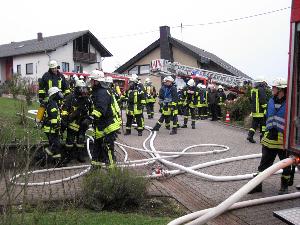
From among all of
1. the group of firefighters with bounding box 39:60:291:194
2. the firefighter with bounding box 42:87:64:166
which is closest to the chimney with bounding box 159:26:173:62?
the group of firefighters with bounding box 39:60:291:194

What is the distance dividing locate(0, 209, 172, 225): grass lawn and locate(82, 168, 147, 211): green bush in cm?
23

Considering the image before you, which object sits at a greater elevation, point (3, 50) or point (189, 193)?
point (3, 50)

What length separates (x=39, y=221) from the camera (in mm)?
4254

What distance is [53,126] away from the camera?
7.94 metres

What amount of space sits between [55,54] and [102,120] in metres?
33.0

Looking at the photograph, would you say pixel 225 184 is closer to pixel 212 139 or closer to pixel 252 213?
pixel 252 213

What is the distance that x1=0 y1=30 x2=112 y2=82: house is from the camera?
1533 inches

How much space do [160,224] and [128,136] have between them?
781 centimetres

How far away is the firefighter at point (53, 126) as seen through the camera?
7.94m

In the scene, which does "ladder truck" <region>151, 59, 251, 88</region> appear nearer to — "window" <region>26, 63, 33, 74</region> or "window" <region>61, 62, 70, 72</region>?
"window" <region>61, 62, 70, 72</region>

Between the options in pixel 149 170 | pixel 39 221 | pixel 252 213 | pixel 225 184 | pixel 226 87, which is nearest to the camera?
pixel 39 221

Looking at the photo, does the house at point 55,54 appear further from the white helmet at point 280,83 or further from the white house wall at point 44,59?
the white helmet at point 280,83

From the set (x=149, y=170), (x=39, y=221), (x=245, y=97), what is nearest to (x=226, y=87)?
(x=245, y=97)

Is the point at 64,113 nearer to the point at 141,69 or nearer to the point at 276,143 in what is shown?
the point at 276,143
